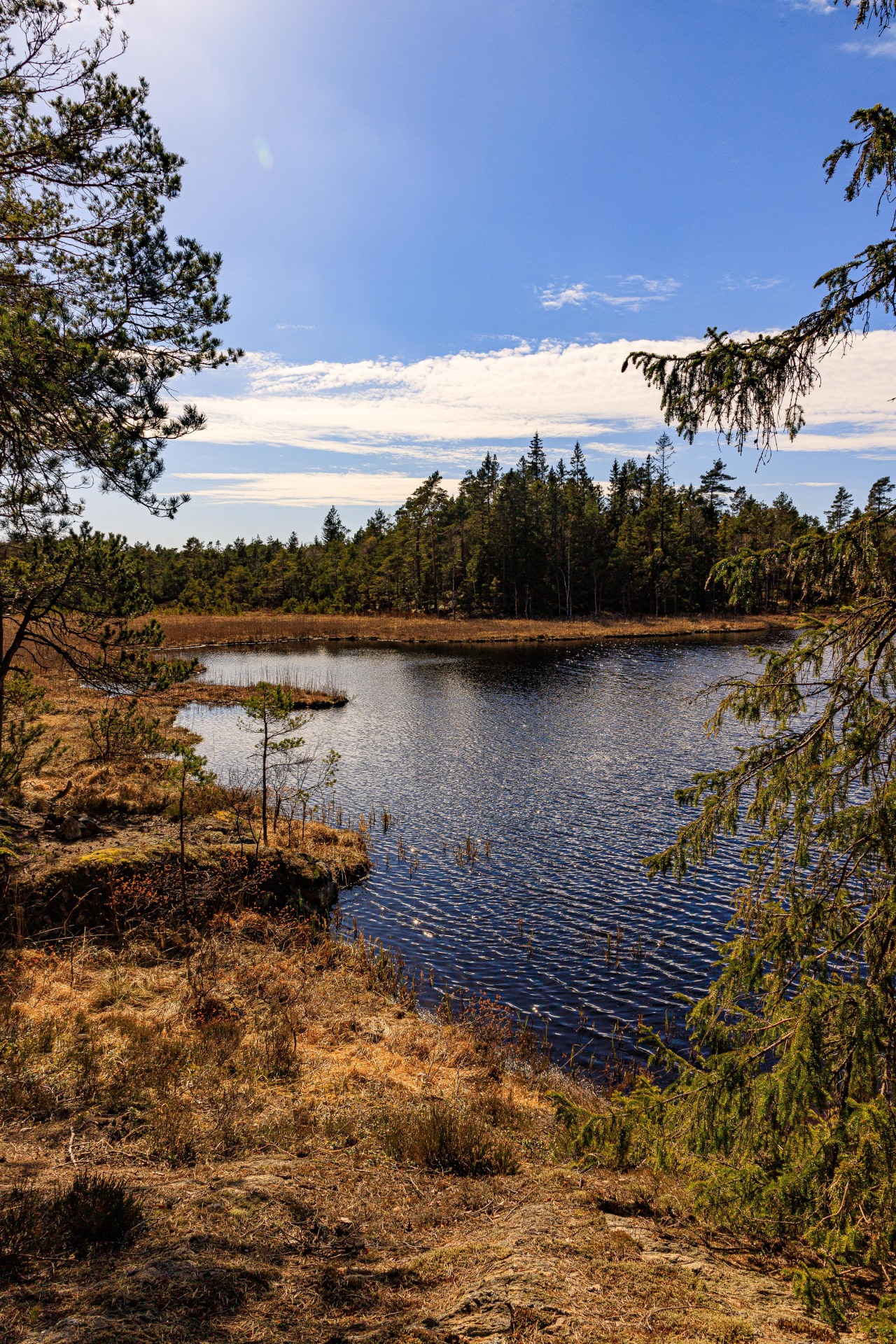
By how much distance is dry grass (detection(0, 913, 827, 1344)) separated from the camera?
3.80 m

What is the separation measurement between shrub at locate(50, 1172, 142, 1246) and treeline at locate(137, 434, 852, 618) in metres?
81.7

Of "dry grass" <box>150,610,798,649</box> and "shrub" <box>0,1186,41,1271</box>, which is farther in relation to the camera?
"dry grass" <box>150,610,798,649</box>

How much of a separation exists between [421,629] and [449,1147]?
71.1m

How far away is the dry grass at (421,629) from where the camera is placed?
71125 mm

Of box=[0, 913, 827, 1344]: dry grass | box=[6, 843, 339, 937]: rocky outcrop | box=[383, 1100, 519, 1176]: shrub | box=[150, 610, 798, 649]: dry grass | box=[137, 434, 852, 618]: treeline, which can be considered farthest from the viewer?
box=[137, 434, 852, 618]: treeline

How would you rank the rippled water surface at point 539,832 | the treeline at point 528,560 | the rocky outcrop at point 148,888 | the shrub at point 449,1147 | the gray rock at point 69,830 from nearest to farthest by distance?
the shrub at point 449,1147 < the rocky outcrop at point 148,888 < the gray rock at point 69,830 < the rippled water surface at point 539,832 < the treeline at point 528,560

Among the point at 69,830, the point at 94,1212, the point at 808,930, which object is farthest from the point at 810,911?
the point at 69,830

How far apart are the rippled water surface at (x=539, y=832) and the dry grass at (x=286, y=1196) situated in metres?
3.45

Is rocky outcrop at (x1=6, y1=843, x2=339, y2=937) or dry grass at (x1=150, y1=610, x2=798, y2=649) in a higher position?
dry grass at (x1=150, y1=610, x2=798, y2=649)

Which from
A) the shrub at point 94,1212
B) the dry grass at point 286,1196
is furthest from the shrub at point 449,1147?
the shrub at point 94,1212

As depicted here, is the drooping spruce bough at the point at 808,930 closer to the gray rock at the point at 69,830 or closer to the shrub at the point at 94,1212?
the shrub at the point at 94,1212

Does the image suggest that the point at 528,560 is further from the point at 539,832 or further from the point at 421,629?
the point at 539,832

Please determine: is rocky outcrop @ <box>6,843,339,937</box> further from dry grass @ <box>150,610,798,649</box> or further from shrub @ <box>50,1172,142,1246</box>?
dry grass @ <box>150,610,798,649</box>

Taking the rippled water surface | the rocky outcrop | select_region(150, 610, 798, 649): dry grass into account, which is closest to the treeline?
select_region(150, 610, 798, 649): dry grass
